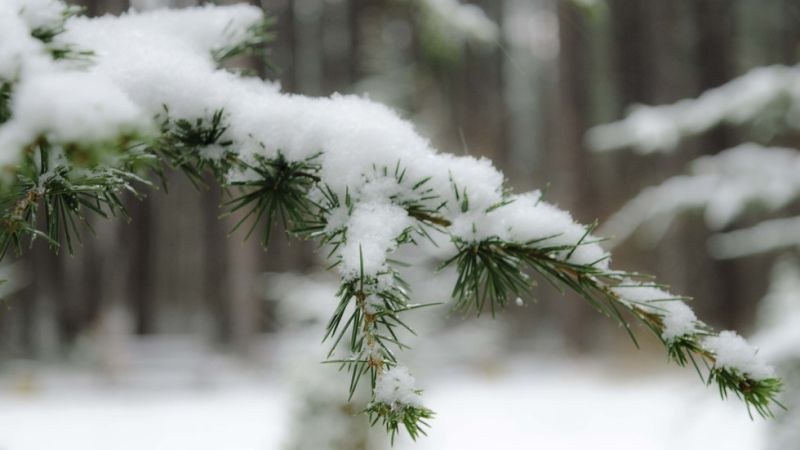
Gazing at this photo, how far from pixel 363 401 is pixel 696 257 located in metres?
7.56

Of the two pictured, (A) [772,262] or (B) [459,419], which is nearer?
(B) [459,419]

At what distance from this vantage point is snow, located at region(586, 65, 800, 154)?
7.49ft

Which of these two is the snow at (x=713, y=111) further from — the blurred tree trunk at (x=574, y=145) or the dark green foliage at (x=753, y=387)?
the blurred tree trunk at (x=574, y=145)

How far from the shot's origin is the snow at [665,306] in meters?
0.66

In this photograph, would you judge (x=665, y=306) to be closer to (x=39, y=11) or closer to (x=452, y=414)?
(x=39, y=11)

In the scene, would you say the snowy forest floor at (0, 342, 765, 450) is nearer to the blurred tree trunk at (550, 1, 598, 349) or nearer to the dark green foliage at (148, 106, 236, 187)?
the blurred tree trunk at (550, 1, 598, 349)

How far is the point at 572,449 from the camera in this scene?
17.7 feet

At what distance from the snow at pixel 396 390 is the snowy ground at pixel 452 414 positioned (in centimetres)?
323

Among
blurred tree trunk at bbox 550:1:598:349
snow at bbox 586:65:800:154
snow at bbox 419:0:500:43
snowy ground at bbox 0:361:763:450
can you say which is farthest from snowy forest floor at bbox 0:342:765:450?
snow at bbox 419:0:500:43

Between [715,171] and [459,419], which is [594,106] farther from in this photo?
[715,171]

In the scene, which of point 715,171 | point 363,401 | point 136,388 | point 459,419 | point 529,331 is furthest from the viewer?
point 529,331

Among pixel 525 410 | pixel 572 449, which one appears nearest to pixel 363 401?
pixel 572 449

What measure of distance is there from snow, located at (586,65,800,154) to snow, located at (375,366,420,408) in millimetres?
2218

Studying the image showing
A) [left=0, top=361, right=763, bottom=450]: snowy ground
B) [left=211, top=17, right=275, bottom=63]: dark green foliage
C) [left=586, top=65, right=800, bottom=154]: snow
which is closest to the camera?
[left=211, top=17, right=275, bottom=63]: dark green foliage
